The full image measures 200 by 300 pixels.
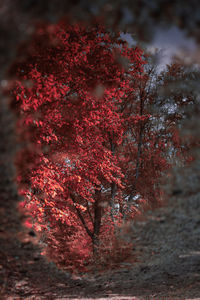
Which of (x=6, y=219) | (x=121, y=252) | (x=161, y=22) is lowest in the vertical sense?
(x=121, y=252)

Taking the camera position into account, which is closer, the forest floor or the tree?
the forest floor

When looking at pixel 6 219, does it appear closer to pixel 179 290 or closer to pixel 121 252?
pixel 121 252

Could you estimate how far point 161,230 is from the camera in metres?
4.58

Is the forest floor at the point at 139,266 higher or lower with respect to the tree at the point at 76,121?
lower

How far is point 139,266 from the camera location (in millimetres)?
5938

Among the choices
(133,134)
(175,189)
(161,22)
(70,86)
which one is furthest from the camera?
(133,134)

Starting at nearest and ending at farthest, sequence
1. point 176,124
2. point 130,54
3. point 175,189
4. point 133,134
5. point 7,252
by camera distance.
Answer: point 175,189, point 7,252, point 130,54, point 176,124, point 133,134

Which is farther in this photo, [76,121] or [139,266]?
[76,121]

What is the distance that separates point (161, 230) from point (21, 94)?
407cm

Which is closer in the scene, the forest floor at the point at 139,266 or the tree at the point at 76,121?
the forest floor at the point at 139,266

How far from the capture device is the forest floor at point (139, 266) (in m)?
4.29

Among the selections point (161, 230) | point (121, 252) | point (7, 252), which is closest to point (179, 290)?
point (121, 252)

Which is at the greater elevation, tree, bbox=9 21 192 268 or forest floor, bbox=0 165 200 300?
tree, bbox=9 21 192 268

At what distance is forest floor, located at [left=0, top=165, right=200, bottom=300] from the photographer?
4.29m
